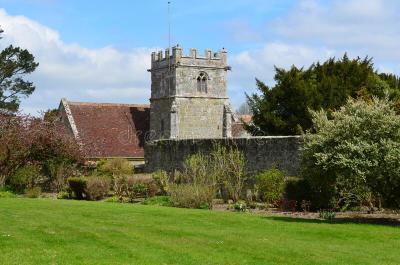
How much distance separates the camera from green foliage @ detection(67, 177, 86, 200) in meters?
22.9

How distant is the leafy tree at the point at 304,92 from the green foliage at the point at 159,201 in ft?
35.9

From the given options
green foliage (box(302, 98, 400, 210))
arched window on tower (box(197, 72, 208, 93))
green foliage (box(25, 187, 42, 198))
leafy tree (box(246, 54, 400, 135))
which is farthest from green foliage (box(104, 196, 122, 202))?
arched window on tower (box(197, 72, 208, 93))

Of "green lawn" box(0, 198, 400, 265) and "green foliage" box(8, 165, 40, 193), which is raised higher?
"green foliage" box(8, 165, 40, 193)

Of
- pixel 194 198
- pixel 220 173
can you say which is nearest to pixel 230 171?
pixel 220 173

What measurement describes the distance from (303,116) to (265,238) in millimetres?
20922

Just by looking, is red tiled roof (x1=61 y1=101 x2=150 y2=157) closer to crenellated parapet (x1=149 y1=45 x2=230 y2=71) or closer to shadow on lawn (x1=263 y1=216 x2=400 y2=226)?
crenellated parapet (x1=149 y1=45 x2=230 y2=71)

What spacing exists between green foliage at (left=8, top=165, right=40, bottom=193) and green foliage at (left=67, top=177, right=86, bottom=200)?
11.2ft

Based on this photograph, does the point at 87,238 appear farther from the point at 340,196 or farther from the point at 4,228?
the point at 340,196

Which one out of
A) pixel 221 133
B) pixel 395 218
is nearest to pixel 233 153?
pixel 395 218

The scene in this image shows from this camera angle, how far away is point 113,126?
44844mm

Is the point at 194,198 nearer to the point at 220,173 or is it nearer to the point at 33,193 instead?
the point at 220,173

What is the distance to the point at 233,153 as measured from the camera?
2302 cm

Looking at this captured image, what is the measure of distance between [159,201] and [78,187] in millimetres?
3550

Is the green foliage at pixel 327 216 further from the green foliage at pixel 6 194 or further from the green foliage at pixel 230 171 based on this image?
the green foliage at pixel 6 194
